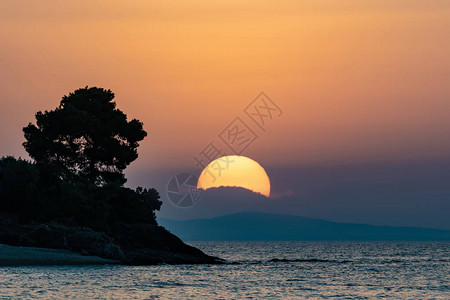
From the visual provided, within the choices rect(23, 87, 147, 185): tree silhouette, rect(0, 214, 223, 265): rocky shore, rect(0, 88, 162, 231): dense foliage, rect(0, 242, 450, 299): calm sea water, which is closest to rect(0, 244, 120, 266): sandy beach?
rect(0, 214, 223, 265): rocky shore

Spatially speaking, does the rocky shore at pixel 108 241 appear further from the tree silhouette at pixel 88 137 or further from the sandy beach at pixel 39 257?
the tree silhouette at pixel 88 137

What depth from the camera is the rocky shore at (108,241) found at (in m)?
86.6

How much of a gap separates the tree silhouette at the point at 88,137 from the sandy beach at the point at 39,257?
23.8 metres

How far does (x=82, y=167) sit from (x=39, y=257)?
32822mm

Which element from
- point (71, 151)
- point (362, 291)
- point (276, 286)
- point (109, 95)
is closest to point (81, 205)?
point (71, 151)

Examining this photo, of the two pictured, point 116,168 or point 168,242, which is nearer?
point 168,242

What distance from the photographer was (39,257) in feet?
264

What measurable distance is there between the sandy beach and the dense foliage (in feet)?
35.2

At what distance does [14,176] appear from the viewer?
304ft

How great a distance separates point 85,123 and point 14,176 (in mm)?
17921

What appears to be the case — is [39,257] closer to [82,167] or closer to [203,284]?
[203,284]

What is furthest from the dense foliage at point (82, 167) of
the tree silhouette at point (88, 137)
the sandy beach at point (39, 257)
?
the sandy beach at point (39, 257)

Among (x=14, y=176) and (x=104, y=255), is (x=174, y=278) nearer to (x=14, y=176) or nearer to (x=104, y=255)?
(x=104, y=255)

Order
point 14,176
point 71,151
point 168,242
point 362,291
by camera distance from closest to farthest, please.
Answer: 1. point 362,291
2. point 14,176
3. point 168,242
4. point 71,151
